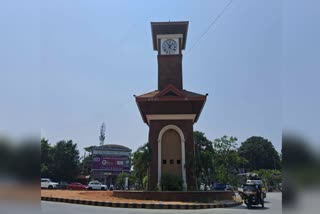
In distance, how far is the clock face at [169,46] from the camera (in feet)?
84.0

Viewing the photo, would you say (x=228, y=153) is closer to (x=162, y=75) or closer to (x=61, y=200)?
(x=162, y=75)

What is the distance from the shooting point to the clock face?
25.6 meters

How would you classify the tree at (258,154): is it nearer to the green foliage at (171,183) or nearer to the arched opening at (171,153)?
the arched opening at (171,153)

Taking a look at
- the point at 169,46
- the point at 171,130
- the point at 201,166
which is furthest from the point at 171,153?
the point at 169,46

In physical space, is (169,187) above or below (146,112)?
below

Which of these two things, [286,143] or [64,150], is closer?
[286,143]

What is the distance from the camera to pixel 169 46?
25.7 metres

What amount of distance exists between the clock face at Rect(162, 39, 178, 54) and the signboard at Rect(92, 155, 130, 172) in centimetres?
3118

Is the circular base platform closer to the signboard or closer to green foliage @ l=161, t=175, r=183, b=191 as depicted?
green foliage @ l=161, t=175, r=183, b=191

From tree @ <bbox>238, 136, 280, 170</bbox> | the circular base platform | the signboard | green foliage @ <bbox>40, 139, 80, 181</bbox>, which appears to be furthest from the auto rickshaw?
tree @ <bbox>238, 136, 280, 170</bbox>

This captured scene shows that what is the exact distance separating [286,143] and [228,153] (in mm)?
32335

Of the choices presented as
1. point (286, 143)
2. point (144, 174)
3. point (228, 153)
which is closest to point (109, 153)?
point (228, 153)

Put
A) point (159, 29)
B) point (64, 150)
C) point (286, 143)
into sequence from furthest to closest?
point (64, 150) < point (159, 29) < point (286, 143)

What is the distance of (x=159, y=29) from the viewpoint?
25.5 metres
